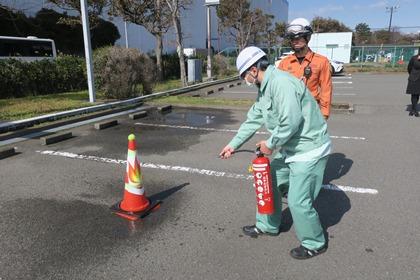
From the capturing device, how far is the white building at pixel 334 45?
34875 mm

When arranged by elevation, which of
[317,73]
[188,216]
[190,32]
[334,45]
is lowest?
[188,216]

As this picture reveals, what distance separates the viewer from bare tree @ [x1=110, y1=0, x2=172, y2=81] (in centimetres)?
1816

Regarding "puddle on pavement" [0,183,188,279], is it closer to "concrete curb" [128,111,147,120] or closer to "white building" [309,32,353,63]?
"concrete curb" [128,111,147,120]

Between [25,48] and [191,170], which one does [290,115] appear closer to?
[191,170]

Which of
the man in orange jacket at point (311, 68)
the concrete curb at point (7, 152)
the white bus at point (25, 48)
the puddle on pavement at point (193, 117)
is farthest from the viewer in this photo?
the white bus at point (25, 48)

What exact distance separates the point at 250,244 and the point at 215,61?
21126 mm

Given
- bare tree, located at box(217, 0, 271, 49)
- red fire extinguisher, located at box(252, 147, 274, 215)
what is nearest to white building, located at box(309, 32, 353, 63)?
bare tree, located at box(217, 0, 271, 49)

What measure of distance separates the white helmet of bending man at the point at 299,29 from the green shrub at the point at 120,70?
7.84 metres

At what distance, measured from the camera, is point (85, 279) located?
2.50m

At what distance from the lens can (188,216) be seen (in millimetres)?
3492

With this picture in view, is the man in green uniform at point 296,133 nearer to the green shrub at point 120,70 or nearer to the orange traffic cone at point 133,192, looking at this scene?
the orange traffic cone at point 133,192

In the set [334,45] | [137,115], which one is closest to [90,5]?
[137,115]

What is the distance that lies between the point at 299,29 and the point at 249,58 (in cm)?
119

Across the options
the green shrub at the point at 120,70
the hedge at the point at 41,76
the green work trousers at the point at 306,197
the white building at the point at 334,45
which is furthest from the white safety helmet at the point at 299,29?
the white building at the point at 334,45
